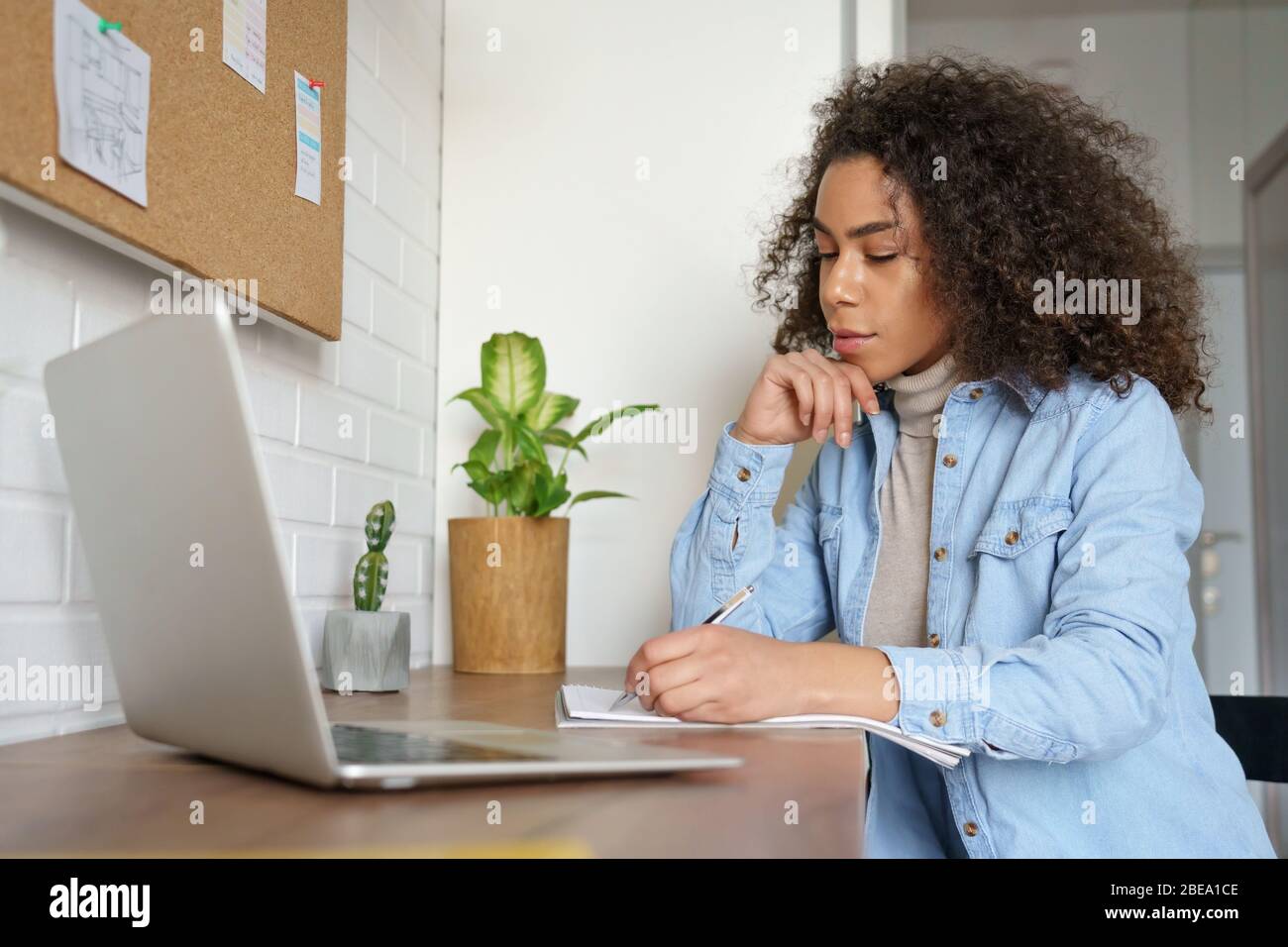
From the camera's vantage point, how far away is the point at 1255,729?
1.32 meters

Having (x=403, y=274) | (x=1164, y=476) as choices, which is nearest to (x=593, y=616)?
(x=403, y=274)

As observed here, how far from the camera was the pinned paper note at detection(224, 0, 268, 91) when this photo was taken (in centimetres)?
114

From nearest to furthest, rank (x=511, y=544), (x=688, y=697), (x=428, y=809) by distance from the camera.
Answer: (x=428, y=809)
(x=688, y=697)
(x=511, y=544)

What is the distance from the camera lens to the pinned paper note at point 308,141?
4.33 feet

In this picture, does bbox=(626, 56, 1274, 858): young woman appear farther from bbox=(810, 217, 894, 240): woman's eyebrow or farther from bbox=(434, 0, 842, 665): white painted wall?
bbox=(434, 0, 842, 665): white painted wall

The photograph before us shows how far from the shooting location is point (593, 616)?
186 cm

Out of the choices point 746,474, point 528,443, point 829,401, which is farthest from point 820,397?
point 528,443

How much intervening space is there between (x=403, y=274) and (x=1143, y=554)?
117 cm

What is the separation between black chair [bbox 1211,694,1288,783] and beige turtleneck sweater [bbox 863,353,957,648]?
15.3 inches

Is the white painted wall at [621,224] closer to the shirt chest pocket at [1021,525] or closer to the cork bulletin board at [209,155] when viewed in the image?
the cork bulletin board at [209,155]

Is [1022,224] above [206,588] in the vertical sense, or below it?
above

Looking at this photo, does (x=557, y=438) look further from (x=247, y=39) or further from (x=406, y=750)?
(x=406, y=750)

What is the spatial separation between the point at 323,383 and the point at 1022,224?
2.83 ft

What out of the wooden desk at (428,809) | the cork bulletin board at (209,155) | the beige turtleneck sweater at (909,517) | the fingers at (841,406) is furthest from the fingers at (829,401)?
the cork bulletin board at (209,155)
